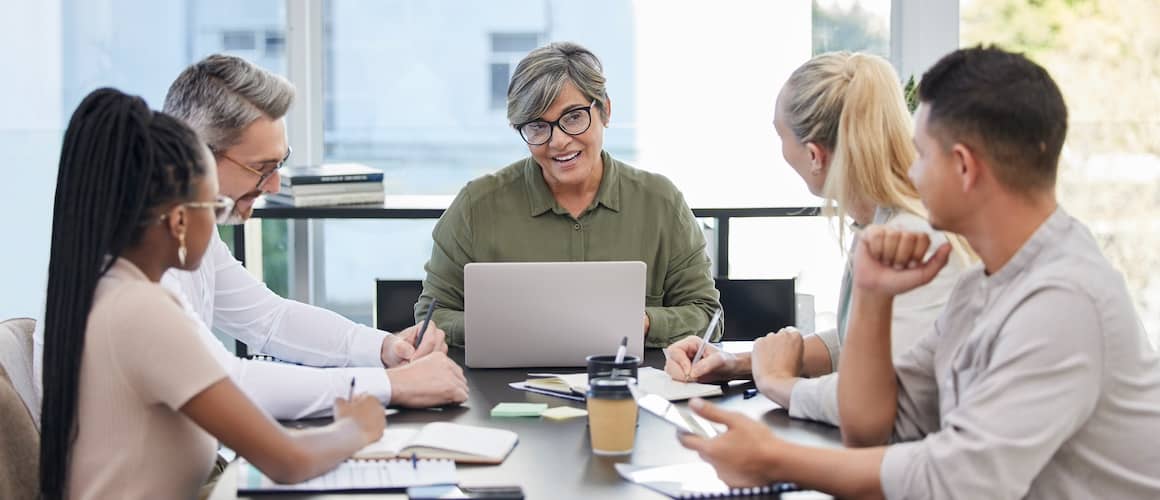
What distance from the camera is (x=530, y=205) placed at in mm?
2939

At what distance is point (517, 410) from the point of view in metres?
1.92

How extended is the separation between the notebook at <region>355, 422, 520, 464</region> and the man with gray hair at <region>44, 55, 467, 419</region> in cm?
19

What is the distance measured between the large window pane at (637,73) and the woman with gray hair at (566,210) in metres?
1.43

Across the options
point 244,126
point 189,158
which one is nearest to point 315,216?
point 244,126

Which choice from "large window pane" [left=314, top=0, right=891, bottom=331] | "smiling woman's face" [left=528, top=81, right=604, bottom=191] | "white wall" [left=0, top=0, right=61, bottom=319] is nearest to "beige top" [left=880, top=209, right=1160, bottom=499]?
"smiling woman's face" [left=528, top=81, right=604, bottom=191]

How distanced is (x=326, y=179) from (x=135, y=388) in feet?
7.51

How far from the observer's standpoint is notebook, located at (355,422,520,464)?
166 centimetres

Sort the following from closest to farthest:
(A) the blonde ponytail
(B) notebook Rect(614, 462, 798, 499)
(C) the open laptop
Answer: (B) notebook Rect(614, 462, 798, 499)
(A) the blonde ponytail
(C) the open laptop

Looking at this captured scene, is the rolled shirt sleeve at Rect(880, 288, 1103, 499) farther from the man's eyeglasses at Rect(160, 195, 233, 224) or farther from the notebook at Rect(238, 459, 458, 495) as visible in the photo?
the man's eyeglasses at Rect(160, 195, 233, 224)

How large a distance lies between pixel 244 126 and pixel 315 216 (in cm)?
152

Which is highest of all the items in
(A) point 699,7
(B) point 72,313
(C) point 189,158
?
(A) point 699,7

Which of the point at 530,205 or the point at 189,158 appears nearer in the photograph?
the point at 189,158

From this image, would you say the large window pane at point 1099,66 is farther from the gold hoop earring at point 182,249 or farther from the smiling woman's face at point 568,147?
the gold hoop earring at point 182,249

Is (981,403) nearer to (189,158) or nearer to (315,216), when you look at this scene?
(189,158)
